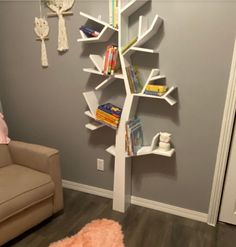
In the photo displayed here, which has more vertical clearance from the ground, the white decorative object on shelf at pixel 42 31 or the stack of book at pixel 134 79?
the white decorative object on shelf at pixel 42 31

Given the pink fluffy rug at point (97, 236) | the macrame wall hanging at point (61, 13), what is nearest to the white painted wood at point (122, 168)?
the pink fluffy rug at point (97, 236)

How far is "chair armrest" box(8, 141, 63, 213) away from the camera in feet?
6.32

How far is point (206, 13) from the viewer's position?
1.69m

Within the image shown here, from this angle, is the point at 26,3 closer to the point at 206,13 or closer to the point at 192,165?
the point at 206,13

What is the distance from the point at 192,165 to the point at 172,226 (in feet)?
1.76

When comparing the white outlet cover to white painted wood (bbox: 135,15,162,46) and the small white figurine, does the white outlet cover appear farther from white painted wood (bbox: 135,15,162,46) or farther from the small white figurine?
white painted wood (bbox: 135,15,162,46)

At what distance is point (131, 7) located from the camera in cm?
177

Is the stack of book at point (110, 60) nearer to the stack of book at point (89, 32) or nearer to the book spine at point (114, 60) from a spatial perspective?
the book spine at point (114, 60)

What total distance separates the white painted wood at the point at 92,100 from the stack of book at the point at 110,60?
0.29 meters

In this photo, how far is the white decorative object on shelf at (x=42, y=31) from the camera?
221 cm

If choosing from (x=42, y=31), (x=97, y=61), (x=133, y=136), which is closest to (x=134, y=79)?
(x=97, y=61)

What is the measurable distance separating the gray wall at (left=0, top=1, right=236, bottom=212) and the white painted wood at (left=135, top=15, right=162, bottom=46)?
61mm

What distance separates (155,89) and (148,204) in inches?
43.4

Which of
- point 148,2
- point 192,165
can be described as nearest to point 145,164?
point 192,165
